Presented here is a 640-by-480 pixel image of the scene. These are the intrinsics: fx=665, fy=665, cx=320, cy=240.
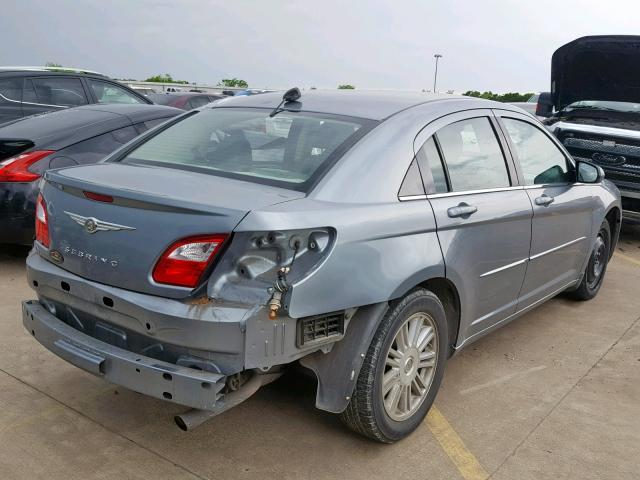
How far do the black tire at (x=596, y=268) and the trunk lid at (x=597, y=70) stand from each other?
3479 millimetres

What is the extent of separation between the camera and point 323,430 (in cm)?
320

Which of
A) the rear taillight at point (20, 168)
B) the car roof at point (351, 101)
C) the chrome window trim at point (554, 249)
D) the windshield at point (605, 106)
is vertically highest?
the car roof at point (351, 101)

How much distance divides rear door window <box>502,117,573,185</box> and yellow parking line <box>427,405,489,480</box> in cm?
152

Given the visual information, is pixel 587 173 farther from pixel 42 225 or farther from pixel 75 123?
pixel 75 123

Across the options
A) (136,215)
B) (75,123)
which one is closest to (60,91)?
(75,123)

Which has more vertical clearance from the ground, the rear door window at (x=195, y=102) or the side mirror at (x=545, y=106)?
the side mirror at (x=545, y=106)

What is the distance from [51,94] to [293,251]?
21.2 ft

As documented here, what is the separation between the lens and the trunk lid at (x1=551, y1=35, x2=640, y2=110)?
7.96m

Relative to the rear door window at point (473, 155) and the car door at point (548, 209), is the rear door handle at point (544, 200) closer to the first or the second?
the car door at point (548, 209)

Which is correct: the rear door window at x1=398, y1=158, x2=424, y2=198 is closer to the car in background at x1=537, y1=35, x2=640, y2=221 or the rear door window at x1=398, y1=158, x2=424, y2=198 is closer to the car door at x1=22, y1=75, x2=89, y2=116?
the car in background at x1=537, y1=35, x2=640, y2=221

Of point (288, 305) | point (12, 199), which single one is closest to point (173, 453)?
point (288, 305)

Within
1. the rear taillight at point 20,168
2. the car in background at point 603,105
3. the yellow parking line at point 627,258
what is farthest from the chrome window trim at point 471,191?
the car in background at point 603,105

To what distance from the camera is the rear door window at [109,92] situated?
831 centimetres

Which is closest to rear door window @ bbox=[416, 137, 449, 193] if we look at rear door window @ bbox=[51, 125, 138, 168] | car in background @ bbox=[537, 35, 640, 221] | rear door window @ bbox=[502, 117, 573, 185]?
rear door window @ bbox=[502, 117, 573, 185]
